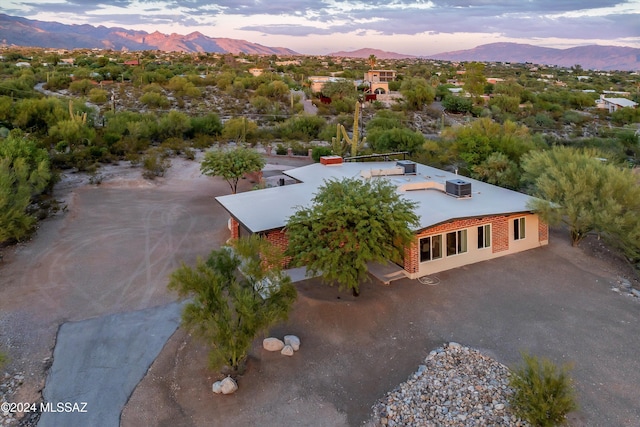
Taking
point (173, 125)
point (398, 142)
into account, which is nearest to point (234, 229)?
point (398, 142)

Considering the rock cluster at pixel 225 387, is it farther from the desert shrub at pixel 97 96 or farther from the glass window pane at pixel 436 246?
the desert shrub at pixel 97 96

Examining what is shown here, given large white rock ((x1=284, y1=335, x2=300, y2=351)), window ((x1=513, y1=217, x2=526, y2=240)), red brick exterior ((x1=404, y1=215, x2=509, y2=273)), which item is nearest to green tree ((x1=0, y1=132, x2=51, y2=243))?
large white rock ((x1=284, y1=335, x2=300, y2=351))

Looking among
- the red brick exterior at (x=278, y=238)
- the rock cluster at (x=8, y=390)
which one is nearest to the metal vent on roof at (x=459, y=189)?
the red brick exterior at (x=278, y=238)

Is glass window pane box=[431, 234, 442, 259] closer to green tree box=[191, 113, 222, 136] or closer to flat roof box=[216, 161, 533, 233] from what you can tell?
flat roof box=[216, 161, 533, 233]

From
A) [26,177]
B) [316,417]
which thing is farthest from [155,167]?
[316,417]

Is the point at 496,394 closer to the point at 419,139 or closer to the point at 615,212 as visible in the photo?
the point at 615,212

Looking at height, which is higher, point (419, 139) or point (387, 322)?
point (419, 139)
